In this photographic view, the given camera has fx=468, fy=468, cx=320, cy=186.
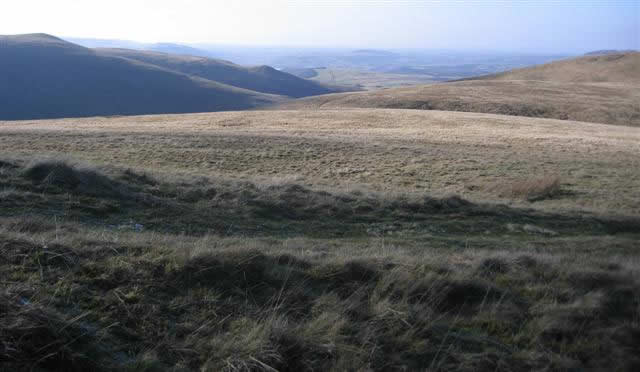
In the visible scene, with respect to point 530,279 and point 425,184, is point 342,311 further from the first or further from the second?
point 425,184

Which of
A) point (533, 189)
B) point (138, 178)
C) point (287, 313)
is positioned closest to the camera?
point (287, 313)

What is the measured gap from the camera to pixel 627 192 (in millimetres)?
18328

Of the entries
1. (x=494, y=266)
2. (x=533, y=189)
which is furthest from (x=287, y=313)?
(x=533, y=189)

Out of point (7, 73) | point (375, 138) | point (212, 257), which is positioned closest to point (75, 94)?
point (7, 73)

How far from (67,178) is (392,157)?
17360 millimetres

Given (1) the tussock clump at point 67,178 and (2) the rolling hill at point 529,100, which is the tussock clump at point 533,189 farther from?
(2) the rolling hill at point 529,100

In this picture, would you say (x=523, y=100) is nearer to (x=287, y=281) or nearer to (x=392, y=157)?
(x=392, y=157)

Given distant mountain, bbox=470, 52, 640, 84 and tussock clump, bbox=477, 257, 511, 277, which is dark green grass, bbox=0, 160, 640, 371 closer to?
tussock clump, bbox=477, 257, 511, 277

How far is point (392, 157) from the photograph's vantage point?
2506 cm

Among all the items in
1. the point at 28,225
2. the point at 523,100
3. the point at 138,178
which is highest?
the point at 523,100

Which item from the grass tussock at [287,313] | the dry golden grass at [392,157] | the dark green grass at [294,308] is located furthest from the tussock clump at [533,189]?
the grass tussock at [287,313]

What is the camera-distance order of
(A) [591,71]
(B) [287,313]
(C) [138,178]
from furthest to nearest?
(A) [591,71] → (C) [138,178] → (B) [287,313]

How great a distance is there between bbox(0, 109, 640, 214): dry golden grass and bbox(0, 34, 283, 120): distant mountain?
118m

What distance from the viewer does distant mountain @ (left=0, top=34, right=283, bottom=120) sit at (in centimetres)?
14112
